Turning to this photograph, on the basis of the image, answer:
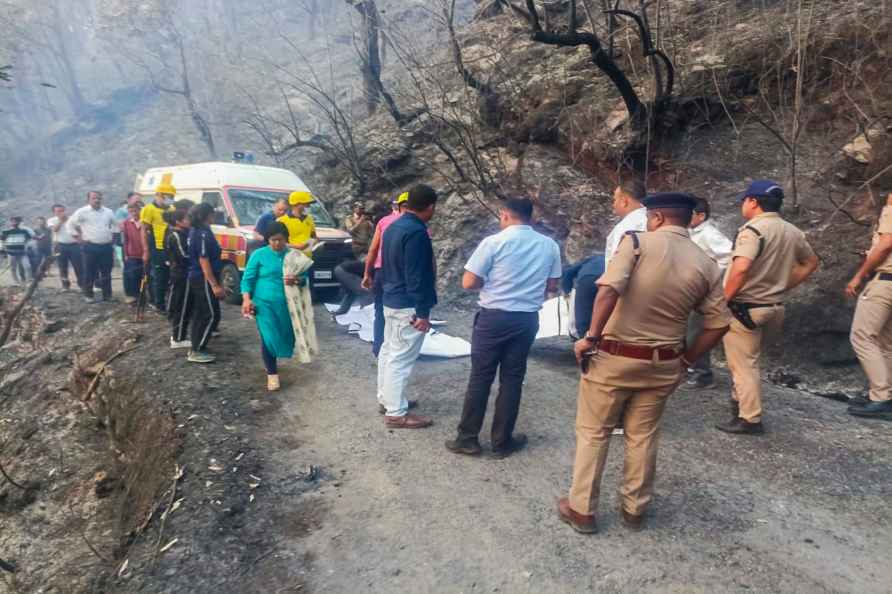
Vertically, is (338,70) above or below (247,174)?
above

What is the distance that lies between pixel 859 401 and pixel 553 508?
3.79 meters

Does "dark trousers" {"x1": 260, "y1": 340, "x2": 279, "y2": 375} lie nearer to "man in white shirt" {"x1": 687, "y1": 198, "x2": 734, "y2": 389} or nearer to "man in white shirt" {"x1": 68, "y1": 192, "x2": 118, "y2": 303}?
"man in white shirt" {"x1": 687, "y1": 198, "x2": 734, "y2": 389}

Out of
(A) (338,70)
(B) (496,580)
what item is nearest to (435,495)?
(B) (496,580)

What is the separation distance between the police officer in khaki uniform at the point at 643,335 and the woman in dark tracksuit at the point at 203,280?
457cm

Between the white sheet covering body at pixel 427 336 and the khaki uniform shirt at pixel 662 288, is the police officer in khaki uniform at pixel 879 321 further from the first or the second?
the white sheet covering body at pixel 427 336

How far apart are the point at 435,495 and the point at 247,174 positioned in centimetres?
812

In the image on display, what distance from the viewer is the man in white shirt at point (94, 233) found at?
31.6 ft

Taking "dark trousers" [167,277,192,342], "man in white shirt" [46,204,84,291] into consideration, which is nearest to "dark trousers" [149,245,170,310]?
"dark trousers" [167,277,192,342]

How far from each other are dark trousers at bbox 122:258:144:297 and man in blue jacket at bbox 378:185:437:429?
7.13m

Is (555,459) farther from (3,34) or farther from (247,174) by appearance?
(3,34)

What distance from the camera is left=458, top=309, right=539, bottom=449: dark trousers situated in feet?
12.9

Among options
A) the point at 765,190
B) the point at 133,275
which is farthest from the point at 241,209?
the point at 765,190

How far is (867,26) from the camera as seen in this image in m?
7.14

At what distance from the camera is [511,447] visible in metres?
4.17
